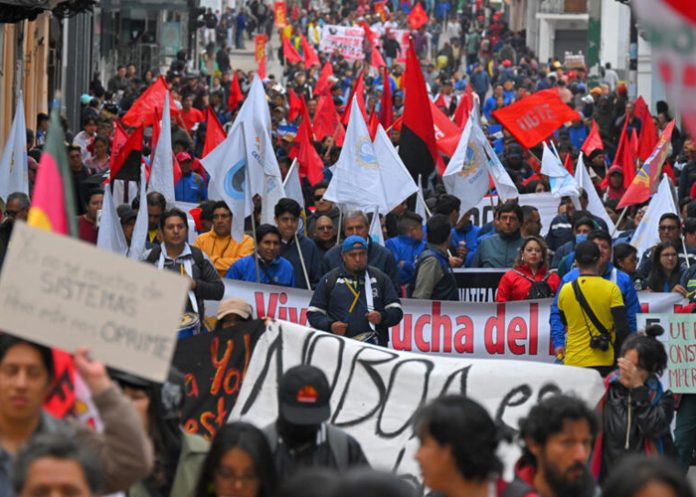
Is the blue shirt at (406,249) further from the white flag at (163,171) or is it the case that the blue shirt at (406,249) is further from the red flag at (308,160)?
the red flag at (308,160)

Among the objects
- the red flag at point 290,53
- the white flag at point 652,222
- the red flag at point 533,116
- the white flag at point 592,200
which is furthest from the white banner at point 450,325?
the red flag at point 290,53

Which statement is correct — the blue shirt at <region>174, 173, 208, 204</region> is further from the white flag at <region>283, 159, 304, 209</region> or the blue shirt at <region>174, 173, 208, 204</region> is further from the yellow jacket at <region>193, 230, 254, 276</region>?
the yellow jacket at <region>193, 230, 254, 276</region>

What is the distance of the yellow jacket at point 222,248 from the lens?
12742 mm

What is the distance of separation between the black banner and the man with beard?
759cm

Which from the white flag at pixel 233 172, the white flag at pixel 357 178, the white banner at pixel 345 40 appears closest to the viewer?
the white flag at pixel 233 172

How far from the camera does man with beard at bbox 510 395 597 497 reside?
18.9 feet

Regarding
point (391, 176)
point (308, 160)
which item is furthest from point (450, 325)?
point (308, 160)

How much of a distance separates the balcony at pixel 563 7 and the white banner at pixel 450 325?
51.5m

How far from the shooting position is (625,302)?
1039 centimetres

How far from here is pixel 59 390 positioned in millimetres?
5586

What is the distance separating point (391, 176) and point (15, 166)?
9.70ft

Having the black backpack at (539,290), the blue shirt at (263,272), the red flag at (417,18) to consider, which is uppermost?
the red flag at (417,18)

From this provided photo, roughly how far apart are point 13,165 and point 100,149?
422 cm

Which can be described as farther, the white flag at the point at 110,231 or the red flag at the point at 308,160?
the red flag at the point at 308,160
